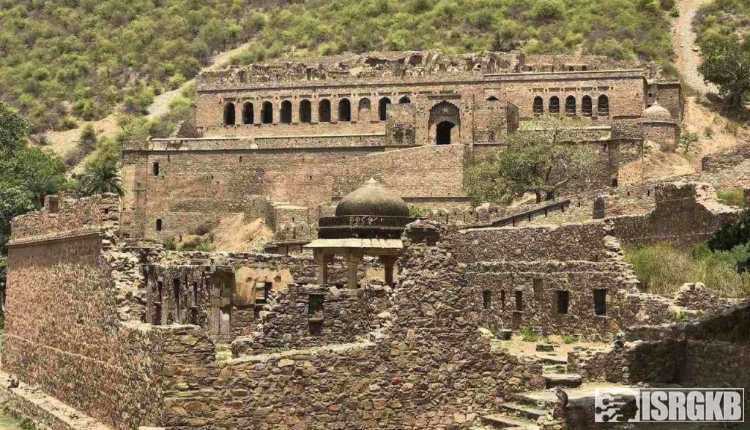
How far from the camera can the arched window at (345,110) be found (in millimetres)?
67500

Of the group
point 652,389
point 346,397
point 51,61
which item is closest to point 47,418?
point 346,397

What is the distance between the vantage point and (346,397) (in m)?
14.8

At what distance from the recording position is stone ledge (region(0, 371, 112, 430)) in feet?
66.4

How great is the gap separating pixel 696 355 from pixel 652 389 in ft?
4.66

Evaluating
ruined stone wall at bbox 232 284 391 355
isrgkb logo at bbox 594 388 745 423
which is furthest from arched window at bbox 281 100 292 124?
isrgkb logo at bbox 594 388 745 423

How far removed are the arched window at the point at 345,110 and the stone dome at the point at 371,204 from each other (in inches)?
1672

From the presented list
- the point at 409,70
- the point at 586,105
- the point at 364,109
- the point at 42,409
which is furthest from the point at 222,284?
the point at 409,70

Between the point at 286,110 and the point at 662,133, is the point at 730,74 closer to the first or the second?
the point at 662,133

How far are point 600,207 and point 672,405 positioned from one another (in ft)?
58.0

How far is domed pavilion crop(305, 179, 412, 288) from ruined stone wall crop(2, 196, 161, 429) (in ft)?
13.7

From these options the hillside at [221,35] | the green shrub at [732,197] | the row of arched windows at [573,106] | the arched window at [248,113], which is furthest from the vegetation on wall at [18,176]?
the green shrub at [732,197]

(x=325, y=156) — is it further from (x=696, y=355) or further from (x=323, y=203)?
(x=696, y=355)

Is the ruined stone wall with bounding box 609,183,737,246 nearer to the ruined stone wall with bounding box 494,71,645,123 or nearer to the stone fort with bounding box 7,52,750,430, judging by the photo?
the stone fort with bounding box 7,52,750,430

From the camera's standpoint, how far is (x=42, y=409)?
23000mm
